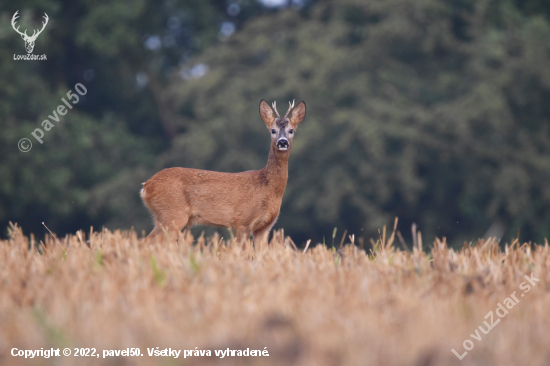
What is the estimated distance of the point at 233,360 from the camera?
3.12 m

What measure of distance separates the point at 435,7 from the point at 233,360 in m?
22.9

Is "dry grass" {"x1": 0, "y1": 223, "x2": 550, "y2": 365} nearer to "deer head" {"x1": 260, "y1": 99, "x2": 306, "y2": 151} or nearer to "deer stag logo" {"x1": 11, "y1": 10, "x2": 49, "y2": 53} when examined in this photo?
"deer head" {"x1": 260, "y1": 99, "x2": 306, "y2": 151}

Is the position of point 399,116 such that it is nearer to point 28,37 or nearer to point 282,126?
point 28,37

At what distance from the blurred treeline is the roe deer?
47.0ft

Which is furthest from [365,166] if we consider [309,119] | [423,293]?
[423,293]

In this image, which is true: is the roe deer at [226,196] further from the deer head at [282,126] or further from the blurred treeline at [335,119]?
the blurred treeline at [335,119]

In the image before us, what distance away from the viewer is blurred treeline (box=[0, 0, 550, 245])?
2280 centimetres

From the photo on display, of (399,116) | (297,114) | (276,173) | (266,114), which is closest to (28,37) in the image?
(399,116)

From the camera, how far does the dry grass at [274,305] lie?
3229 millimetres

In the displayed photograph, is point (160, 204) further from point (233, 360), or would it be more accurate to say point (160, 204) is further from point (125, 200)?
point (125, 200)

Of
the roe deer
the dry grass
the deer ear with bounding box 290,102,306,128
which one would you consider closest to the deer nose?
the roe deer

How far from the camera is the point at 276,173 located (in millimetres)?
8062

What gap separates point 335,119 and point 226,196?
51.3ft

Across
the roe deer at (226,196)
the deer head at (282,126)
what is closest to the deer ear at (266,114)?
the deer head at (282,126)
